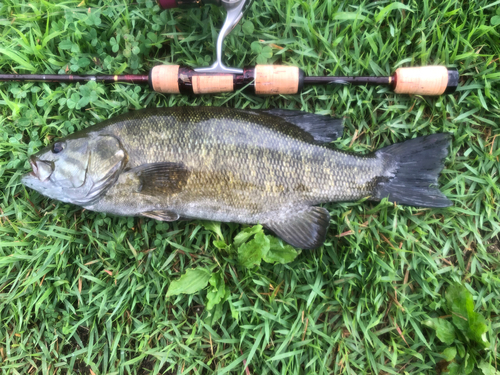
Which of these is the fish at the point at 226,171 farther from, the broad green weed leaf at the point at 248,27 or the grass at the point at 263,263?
the broad green weed leaf at the point at 248,27

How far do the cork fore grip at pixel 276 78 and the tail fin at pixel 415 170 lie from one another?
950 mm

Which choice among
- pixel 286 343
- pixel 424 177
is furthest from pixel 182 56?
pixel 286 343

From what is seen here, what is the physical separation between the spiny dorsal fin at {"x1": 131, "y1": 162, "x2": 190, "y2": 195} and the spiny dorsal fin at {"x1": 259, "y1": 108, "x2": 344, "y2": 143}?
35.3 inches

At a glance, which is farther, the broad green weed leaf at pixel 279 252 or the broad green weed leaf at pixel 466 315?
the broad green weed leaf at pixel 279 252

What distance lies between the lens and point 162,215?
2.65 metres

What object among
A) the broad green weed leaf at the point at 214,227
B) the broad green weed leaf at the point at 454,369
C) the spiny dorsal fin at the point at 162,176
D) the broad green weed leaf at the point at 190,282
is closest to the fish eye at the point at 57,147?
the spiny dorsal fin at the point at 162,176

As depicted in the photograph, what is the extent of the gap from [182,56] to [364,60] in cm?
171

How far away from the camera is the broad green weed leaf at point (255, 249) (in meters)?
2.52

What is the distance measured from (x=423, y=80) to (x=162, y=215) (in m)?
2.48

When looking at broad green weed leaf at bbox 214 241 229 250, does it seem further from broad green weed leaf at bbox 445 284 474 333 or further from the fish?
broad green weed leaf at bbox 445 284 474 333

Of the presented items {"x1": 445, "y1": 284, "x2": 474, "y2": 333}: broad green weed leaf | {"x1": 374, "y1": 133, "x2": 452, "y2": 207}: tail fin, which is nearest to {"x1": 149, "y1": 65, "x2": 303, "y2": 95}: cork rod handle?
{"x1": 374, "y1": 133, "x2": 452, "y2": 207}: tail fin

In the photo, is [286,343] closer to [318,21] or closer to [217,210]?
[217,210]

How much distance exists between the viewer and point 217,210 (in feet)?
8.62

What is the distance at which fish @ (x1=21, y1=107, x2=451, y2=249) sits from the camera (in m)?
2.54
